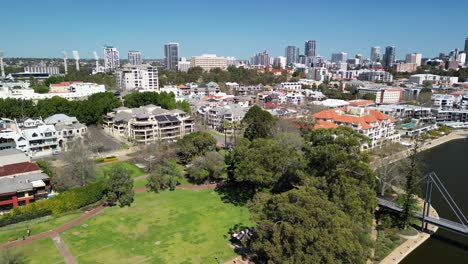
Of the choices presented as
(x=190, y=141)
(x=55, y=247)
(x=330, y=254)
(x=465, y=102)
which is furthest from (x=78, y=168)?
(x=465, y=102)

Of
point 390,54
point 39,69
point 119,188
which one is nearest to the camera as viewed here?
point 119,188

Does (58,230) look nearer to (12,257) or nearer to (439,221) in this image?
(12,257)

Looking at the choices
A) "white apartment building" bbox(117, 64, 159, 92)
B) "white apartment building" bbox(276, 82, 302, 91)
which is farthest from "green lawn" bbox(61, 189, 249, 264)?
"white apartment building" bbox(276, 82, 302, 91)

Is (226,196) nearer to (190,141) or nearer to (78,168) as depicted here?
(190,141)

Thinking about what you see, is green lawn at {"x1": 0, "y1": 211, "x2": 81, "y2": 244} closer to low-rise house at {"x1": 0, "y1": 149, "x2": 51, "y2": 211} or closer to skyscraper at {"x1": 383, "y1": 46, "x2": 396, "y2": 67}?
low-rise house at {"x1": 0, "y1": 149, "x2": 51, "y2": 211}

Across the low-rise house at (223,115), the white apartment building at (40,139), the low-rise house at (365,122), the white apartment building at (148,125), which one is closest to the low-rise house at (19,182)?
the white apartment building at (40,139)

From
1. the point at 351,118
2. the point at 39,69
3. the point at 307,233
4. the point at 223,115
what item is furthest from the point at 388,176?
the point at 39,69
